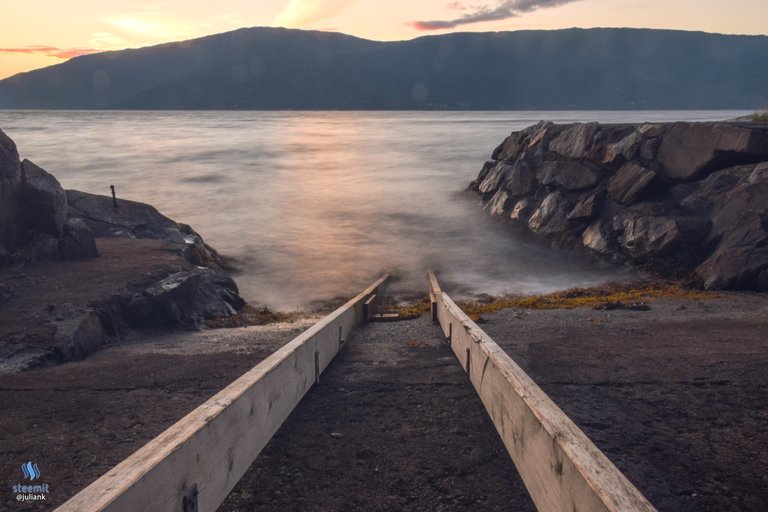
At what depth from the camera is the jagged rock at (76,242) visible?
34.5 feet

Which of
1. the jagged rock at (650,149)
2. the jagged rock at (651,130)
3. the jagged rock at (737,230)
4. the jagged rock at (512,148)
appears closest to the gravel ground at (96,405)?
the jagged rock at (737,230)

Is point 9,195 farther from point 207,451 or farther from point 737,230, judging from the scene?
point 737,230

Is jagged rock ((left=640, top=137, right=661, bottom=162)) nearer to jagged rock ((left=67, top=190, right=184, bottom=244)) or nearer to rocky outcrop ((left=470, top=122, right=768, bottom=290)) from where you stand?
rocky outcrop ((left=470, top=122, right=768, bottom=290))

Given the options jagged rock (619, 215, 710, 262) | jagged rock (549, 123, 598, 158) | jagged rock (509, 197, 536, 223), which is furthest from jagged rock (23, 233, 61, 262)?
jagged rock (549, 123, 598, 158)

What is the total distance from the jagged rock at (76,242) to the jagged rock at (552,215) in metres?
12.6

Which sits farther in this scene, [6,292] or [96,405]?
[6,292]

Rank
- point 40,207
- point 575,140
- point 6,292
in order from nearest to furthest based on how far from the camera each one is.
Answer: point 6,292
point 40,207
point 575,140

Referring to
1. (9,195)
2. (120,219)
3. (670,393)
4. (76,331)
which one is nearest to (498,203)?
(120,219)

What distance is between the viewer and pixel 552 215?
58.3 feet

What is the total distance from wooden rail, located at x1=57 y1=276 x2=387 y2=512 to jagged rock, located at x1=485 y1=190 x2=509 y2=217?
1796 centimetres

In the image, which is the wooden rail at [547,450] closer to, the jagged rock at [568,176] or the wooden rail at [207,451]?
the wooden rail at [207,451]

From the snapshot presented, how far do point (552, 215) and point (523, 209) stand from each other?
2160mm

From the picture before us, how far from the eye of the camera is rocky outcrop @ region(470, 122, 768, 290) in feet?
37.2

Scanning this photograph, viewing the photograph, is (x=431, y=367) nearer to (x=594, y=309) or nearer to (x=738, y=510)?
(x=738, y=510)
